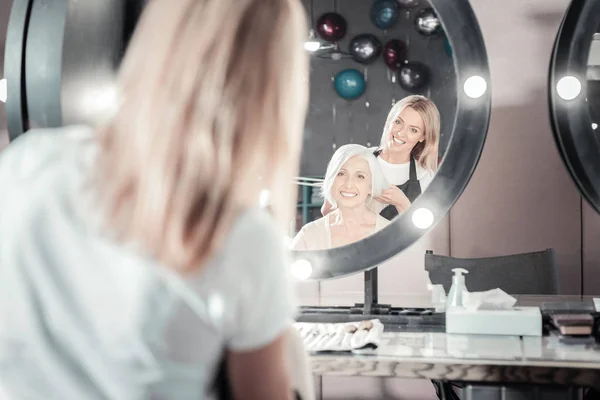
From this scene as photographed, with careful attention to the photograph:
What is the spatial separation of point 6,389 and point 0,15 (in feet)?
4.81

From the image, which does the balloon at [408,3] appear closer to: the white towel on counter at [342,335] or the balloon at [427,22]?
the balloon at [427,22]

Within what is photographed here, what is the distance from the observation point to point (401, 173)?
129 cm

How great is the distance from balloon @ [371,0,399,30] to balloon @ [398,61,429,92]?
8 cm

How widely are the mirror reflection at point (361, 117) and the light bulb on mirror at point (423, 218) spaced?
50mm

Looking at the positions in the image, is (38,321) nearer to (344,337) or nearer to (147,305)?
(147,305)

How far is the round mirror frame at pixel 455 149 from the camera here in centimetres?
121

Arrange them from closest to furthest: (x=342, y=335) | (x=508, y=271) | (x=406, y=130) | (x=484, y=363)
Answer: (x=484, y=363), (x=342, y=335), (x=406, y=130), (x=508, y=271)

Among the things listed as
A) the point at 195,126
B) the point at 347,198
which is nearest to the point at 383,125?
the point at 347,198

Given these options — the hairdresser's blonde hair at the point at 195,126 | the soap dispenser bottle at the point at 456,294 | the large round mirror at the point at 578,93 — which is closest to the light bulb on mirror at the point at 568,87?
the large round mirror at the point at 578,93

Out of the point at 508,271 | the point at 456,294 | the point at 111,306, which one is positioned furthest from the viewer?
the point at 508,271

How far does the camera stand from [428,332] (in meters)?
1.17

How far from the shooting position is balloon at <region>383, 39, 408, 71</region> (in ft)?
4.25

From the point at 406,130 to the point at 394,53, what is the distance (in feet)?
0.45

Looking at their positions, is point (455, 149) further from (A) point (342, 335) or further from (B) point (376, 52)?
(A) point (342, 335)
